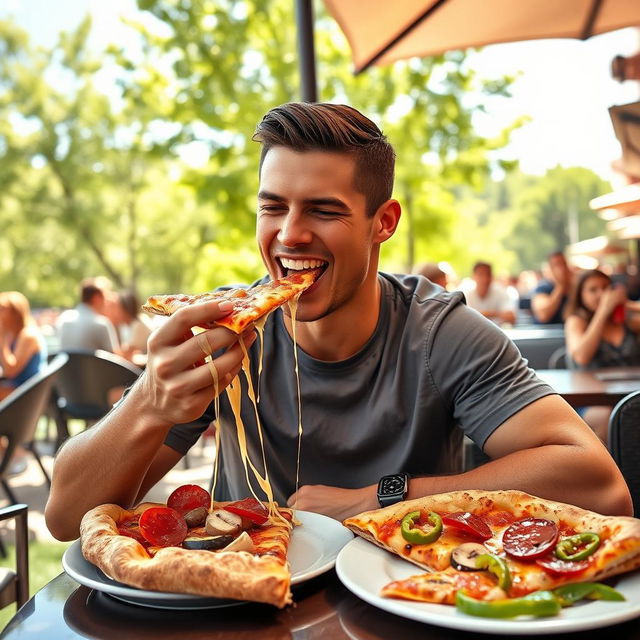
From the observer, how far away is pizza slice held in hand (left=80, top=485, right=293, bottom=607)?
1367 mm

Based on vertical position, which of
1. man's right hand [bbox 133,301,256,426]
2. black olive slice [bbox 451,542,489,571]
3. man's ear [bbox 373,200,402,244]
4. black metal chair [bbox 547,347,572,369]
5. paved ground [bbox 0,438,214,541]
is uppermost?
man's ear [bbox 373,200,402,244]

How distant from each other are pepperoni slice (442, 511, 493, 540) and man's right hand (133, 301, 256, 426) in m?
0.60

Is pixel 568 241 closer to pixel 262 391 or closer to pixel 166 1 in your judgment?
pixel 166 1

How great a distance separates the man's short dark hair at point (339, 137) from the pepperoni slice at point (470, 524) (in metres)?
1.14

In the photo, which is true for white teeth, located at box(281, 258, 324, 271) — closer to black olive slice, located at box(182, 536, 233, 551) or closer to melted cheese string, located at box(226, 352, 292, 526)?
melted cheese string, located at box(226, 352, 292, 526)

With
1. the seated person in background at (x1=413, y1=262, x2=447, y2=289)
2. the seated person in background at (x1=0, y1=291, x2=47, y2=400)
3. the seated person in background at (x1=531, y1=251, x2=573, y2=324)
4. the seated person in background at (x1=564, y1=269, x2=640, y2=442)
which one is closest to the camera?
the seated person in background at (x1=413, y1=262, x2=447, y2=289)

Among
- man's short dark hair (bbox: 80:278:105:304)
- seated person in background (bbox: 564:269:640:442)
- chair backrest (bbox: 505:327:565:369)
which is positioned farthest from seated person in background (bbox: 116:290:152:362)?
seated person in background (bbox: 564:269:640:442)

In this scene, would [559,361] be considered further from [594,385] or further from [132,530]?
[132,530]

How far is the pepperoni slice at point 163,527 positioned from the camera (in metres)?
1.64

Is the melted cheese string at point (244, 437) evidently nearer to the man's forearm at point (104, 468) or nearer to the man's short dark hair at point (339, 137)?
the man's forearm at point (104, 468)

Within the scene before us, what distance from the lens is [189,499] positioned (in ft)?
5.90

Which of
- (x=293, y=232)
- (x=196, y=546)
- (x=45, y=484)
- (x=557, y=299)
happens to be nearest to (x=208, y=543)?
(x=196, y=546)

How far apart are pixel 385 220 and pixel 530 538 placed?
1.36 m

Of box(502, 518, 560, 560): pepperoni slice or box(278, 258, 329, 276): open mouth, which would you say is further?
box(278, 258, 329, 276): open mouth
